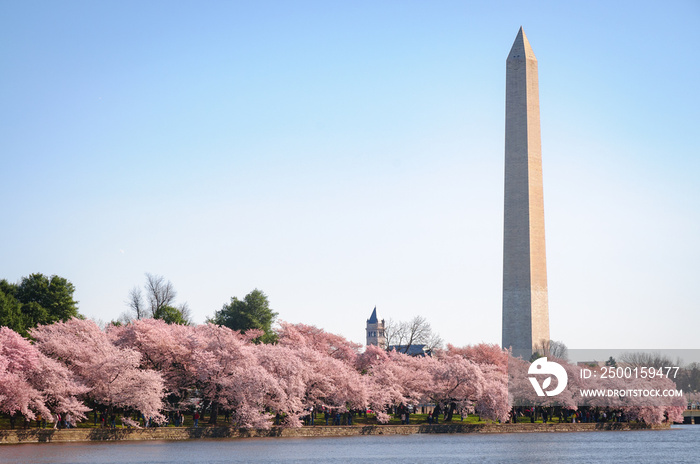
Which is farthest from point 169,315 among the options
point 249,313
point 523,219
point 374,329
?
point 374,329

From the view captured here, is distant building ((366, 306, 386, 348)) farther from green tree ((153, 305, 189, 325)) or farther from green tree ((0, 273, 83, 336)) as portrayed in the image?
green tree ((0, 273, 83, 336))

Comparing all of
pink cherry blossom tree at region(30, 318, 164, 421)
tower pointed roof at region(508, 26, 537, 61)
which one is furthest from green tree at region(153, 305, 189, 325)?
tower pointed roof at region(508, 26, 537, 61)

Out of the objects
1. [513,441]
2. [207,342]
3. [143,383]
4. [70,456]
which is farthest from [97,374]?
[513,441]

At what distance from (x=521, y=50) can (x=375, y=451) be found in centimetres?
4412

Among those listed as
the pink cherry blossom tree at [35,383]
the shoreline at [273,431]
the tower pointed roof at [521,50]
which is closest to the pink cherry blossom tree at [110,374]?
the pink cherry blossom tree at [35,383]

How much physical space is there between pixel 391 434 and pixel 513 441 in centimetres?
901

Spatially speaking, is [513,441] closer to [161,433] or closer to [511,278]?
[161,433]

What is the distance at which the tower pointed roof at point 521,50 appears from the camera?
7394 centimetres

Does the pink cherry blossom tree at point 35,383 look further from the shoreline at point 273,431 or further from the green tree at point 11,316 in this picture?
the green tree at point 11,316

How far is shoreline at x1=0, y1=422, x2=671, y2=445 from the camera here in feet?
138

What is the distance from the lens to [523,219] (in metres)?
72.7

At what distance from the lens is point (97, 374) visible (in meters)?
46.4

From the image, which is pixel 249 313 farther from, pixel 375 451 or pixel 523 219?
pixel 375 451

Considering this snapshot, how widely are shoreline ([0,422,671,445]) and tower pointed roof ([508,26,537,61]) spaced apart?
103 feet
